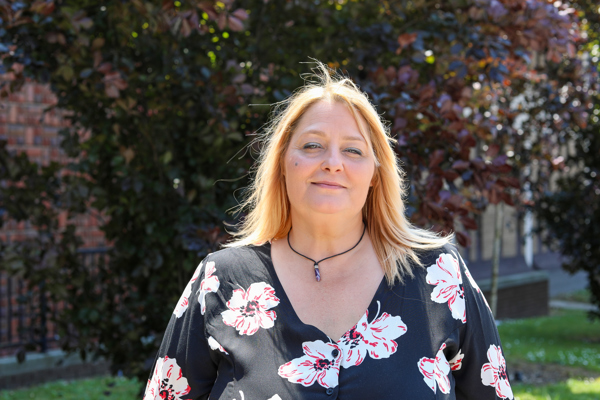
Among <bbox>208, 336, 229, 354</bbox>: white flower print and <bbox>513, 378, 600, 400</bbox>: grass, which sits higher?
<bbox>208, 336, 229, 354</bbox>: white flower print

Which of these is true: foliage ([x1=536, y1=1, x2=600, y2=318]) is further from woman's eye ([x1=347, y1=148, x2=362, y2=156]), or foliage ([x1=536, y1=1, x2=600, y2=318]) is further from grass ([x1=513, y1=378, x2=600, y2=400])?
woman's eye ([x1=347, y1=148, x2=362, y2=156])

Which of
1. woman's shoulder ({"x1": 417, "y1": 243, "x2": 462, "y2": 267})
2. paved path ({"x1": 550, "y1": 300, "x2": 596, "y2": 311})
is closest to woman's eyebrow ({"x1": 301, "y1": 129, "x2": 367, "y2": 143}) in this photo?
woman's shoulder ({"x1": 417, "y1": 243, "x2": 462, "y2": 267})

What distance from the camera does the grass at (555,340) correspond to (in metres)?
7.41

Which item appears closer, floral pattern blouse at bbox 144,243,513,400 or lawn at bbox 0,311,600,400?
floral pattern blouse at bbox 144,243,513,400

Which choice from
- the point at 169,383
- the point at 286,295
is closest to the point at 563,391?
the point at 286,295

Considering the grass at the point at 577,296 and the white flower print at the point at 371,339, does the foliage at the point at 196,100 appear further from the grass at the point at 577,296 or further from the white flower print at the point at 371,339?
the grass at the point at 577,296

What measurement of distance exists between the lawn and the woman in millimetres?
2793

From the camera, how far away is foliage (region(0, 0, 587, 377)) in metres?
3.11

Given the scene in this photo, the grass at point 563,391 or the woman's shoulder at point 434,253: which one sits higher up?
the woman's shoulder at point 434,253

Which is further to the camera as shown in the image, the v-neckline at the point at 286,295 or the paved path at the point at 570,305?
the paved path at the point at 570,305

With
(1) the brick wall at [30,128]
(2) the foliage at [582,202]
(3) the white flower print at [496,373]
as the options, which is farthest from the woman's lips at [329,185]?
(2) the foliage at [582,202]

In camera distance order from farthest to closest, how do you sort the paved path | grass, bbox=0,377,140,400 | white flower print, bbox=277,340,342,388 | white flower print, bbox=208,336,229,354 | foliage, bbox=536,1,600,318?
the paved path, foliage, bbox=536,1,600,318, grass, bbox=0,377,140,400, white flower print, bbox=208,336,229,354, white flower print, bbox=277,340,342,388

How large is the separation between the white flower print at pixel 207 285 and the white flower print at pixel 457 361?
31.5 inches

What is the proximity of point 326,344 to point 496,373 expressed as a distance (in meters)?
0.57
